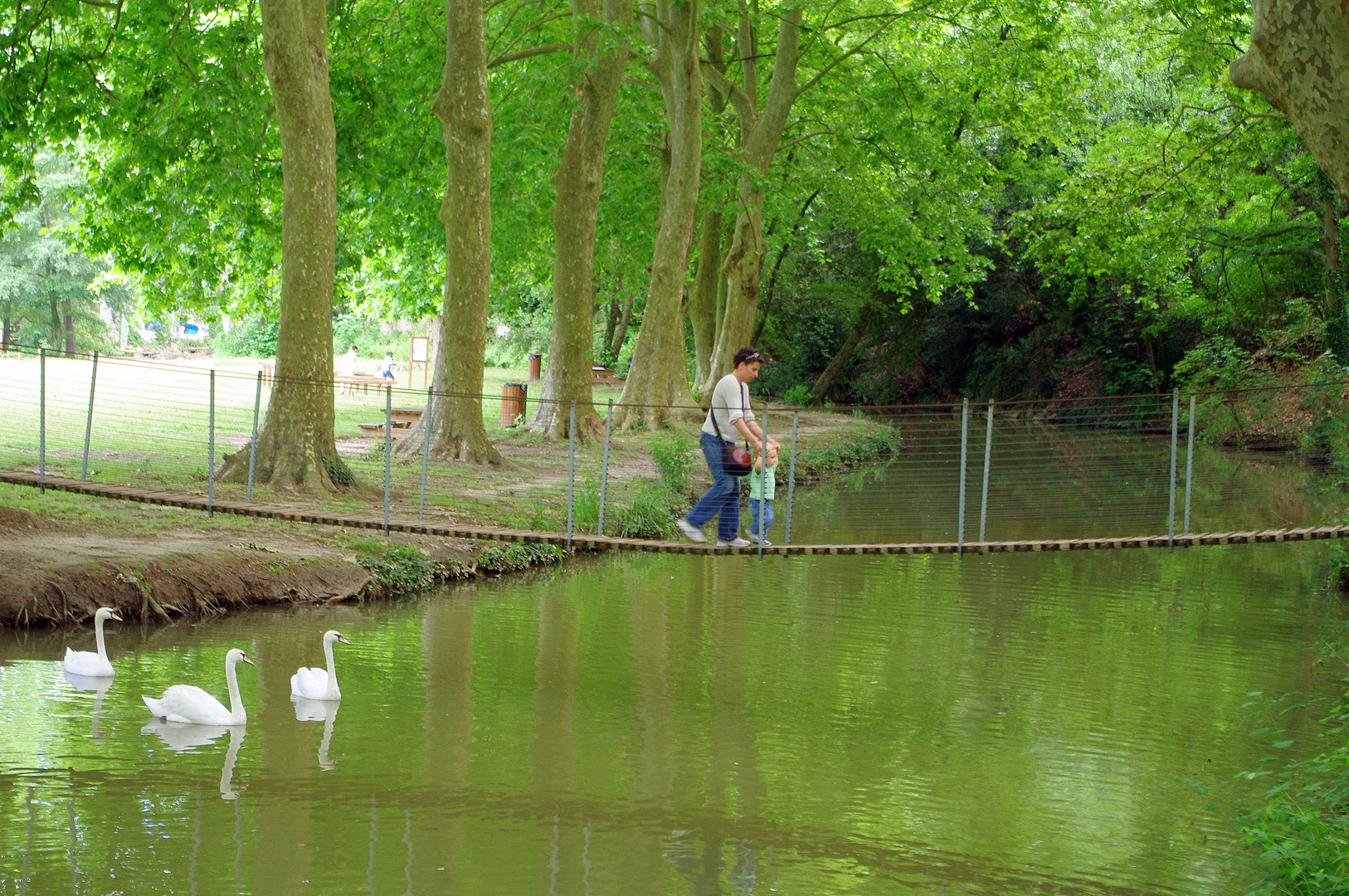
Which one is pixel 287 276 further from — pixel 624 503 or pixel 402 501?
pixel 624 503

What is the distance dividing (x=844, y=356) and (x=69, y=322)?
82.3ft

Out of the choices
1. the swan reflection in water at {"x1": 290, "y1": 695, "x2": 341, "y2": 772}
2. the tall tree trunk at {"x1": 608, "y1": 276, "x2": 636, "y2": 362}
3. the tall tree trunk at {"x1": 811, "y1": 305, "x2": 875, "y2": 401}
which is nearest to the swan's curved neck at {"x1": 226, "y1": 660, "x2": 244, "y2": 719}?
the swan reflection in water at {"x1": 290, "y1": 695, "x2": 341, "y2": 772}

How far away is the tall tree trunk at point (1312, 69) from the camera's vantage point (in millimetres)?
5109

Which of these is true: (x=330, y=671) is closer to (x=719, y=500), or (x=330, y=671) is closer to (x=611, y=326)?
(x=719, y=500)

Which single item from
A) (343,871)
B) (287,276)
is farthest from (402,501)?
(343,871)

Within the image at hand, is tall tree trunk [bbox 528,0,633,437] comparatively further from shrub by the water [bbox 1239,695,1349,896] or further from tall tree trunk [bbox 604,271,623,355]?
tall tree trunk [bbox 604,271,623,355]

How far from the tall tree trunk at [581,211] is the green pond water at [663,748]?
24.1 ft

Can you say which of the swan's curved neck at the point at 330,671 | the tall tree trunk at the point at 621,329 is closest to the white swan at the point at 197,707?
the swan's curved neck at the point at 330,671

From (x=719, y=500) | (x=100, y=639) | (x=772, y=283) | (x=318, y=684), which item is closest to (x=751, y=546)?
(x=719, y=500)

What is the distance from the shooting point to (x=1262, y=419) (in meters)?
21.3

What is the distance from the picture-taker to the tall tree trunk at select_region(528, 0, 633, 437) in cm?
1858

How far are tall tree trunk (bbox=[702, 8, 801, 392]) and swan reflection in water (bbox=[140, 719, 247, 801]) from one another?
52.0 feet

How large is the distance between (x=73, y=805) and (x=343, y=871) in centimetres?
147

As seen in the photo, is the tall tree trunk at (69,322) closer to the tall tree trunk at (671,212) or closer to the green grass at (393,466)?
the green grass at (393,466)
